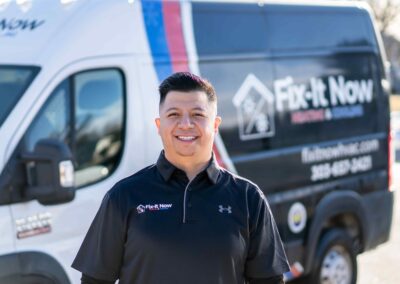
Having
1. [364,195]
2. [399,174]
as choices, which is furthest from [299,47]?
[399,174]

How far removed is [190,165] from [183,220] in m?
0.21

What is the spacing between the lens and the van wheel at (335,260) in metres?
5.54

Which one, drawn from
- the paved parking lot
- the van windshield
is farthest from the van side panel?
the van windshield

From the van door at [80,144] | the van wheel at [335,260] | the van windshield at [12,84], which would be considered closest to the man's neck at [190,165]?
the van door at [80,144]

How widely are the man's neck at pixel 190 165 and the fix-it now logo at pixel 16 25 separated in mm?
1882

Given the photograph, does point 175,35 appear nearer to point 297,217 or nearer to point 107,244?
point 297,217

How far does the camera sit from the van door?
362 cm

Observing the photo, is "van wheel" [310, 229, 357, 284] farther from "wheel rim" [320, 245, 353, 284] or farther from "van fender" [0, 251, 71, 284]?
"van fender" [0, 251, 71, 284]

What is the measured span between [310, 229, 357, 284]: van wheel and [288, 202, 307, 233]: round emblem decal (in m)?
0.33

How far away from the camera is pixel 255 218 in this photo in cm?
239

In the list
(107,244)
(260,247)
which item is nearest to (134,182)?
(107,244)

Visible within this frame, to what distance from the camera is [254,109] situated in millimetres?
4941

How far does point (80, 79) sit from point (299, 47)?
2.11 meters

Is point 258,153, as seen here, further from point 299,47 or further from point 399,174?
point 399,174
